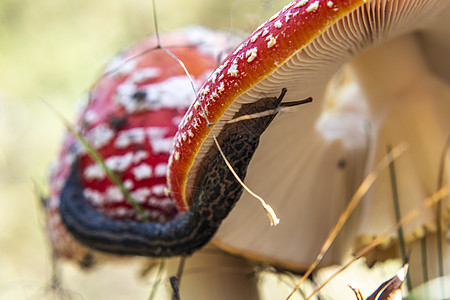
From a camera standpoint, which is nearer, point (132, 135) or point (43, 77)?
point (132, 135)

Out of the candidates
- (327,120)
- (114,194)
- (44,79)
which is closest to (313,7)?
(327,120)

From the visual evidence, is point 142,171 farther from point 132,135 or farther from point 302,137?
point 302,137

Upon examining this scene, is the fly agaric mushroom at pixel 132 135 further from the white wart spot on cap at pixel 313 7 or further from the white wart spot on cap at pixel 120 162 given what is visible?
the white wart spot on cap at pixel 313 7

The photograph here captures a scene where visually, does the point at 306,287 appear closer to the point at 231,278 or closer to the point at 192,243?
the point at 231,278

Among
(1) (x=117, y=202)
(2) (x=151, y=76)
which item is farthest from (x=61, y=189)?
(2) (x=151, y=76)

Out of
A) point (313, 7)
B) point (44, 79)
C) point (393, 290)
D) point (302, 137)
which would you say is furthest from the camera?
point (44, 79)

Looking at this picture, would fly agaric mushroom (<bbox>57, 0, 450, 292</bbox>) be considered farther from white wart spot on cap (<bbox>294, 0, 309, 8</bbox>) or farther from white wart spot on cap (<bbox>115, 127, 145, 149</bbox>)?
white wart spot on cap (<bbox>115, 127, 145, 149</bbox>)
